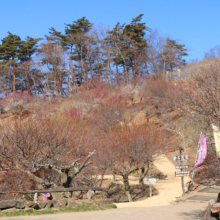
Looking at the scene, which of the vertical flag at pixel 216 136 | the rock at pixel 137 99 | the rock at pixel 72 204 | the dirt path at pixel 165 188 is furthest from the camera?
the rock at pixel 137 99

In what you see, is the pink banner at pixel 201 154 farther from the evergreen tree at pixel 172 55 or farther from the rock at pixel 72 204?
the evergreen tree at pixel 172 55

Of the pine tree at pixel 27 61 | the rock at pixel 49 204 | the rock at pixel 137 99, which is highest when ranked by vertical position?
the pine tree at pixel 27 61

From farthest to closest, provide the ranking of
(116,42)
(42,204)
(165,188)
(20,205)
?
(116,42), (165,188), (42,204), (20,205)

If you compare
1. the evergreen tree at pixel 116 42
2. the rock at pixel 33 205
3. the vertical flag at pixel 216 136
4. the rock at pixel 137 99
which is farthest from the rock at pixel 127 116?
the vertical flag at pixel 216 136

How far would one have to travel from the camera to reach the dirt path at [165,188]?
1809 centimetres

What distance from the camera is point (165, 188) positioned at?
84.1 ft

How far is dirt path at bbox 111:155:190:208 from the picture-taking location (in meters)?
18.1

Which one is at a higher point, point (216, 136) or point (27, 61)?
point (27, 61)

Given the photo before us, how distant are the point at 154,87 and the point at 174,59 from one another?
48.6 ft

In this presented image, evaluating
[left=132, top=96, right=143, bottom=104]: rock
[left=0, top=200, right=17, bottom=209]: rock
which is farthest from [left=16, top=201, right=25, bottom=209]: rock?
[left=132, top=96, right=143, bottom=104]: rock

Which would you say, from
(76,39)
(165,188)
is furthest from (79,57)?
(165,188)

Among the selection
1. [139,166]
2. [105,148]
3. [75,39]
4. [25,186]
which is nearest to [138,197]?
[139,166]

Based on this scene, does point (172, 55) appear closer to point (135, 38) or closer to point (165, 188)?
point (135, 38)

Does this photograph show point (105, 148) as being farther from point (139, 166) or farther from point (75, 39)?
point (75, 39)
